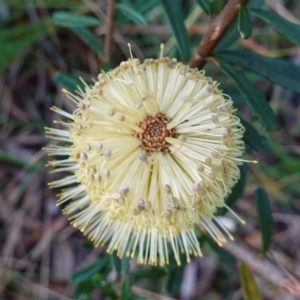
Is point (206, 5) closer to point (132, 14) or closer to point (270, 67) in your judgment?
point (270, 67)

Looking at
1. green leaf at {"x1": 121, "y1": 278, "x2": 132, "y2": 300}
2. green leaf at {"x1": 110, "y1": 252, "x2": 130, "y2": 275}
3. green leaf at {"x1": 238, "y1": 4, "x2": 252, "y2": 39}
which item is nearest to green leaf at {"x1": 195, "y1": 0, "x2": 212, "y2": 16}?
green leaf at {"x1": 238, "y1": 4, "x2": 252, "y2": 39}

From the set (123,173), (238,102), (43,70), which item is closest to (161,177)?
(123,173)

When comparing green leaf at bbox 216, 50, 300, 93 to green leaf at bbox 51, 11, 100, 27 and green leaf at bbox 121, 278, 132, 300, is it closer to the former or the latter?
green leaf at bbox 51, 11, 100, 27

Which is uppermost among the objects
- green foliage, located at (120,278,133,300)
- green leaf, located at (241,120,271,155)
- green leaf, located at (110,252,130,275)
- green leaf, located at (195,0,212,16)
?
green leaf, located at (195,0,212,16)

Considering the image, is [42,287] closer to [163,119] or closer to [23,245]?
[23,245]

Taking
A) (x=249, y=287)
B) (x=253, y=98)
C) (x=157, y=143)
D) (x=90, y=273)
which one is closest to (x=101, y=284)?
(x=90, y=273)
